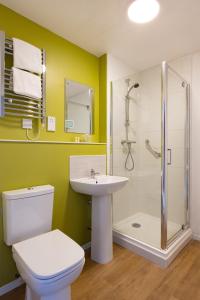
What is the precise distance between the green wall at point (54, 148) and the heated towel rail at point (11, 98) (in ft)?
0.30

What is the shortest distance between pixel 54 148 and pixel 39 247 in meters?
0.85

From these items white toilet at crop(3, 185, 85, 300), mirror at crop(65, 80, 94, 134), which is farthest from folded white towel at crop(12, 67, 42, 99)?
white toilet at crop(3, 185, 85, 300)

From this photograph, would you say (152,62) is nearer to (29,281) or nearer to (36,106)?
(36,106)

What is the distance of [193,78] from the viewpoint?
228 cm

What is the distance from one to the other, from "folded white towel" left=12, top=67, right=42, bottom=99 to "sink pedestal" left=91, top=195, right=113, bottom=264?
1.16 metres

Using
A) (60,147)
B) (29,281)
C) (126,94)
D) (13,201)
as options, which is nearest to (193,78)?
(126,94)

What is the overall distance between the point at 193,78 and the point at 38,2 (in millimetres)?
1892

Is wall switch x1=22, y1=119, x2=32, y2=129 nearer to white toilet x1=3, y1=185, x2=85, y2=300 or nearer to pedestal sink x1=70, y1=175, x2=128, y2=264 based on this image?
white toilet x1=3, y1=185, x2=85, y2=300

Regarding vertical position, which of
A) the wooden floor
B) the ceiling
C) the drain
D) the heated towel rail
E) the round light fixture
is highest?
the ceiling

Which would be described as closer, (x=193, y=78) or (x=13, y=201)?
(x=13, y=201)

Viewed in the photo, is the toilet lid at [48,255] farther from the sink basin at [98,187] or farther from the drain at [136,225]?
the drain at [136,225]

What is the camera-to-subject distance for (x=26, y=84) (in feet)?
5.15

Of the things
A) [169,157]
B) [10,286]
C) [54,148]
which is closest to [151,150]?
[169,157]

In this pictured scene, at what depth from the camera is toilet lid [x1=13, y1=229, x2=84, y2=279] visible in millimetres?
1014
